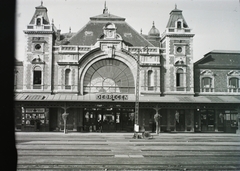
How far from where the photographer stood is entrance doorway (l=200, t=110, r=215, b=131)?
1356 inches

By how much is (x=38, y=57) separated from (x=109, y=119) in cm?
1071

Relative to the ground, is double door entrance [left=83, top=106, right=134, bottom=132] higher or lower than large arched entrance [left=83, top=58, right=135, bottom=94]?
lower

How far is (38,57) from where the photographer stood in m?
34.2

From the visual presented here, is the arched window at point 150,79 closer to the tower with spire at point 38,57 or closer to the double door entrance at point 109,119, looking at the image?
the double door entrance at point 109,119

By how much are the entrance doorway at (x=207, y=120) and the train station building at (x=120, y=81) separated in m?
0.11

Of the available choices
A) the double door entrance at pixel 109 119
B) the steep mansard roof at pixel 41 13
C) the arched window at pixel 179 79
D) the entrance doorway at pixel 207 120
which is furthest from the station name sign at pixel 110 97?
the steep mansard roof at pixel 41 13

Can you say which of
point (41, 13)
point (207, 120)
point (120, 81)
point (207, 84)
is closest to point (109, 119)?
point (120, 81)

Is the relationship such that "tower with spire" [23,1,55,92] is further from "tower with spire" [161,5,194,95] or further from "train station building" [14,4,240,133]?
"tower with spire" [161,5,194,95]

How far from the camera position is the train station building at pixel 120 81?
33.1 meters

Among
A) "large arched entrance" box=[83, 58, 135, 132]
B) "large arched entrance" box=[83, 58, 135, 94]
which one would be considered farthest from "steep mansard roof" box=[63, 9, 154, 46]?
"large arched entrance" box=[83, 58, 135, 132]

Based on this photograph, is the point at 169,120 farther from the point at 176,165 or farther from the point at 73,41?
the point at 176,165

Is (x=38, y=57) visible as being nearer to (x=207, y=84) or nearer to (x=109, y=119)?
(x=109, y=119)

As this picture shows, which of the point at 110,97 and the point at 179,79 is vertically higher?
the point at 179,79

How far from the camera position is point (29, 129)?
32094 millimetres
